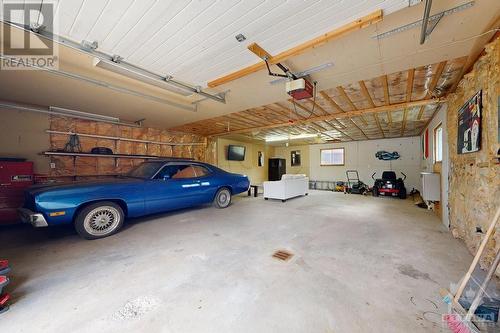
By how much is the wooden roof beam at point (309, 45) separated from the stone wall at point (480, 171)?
4.55ft

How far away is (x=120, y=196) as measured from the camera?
311 cm

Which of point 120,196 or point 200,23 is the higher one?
point 200,23

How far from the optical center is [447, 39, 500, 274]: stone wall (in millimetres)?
1865

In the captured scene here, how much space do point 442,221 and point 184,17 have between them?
5566 millimetres

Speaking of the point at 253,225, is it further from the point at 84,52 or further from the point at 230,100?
the point at 84,52

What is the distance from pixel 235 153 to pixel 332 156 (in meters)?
5.47

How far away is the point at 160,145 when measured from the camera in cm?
637

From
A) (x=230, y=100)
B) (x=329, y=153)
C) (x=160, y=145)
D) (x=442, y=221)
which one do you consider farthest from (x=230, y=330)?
(x=329, y=153)

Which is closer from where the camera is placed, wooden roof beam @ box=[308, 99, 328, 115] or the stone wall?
the stone wall

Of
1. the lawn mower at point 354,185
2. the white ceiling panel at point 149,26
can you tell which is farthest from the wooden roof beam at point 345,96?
the lawn mower at point 354,185

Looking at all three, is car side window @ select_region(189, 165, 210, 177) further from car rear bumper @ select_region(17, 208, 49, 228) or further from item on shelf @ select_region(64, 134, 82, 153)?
item on shelf @ select_region(64, 134, 82, 153)

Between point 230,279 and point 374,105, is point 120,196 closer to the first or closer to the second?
point 230,279

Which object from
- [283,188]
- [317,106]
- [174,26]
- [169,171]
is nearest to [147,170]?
[169,171]
